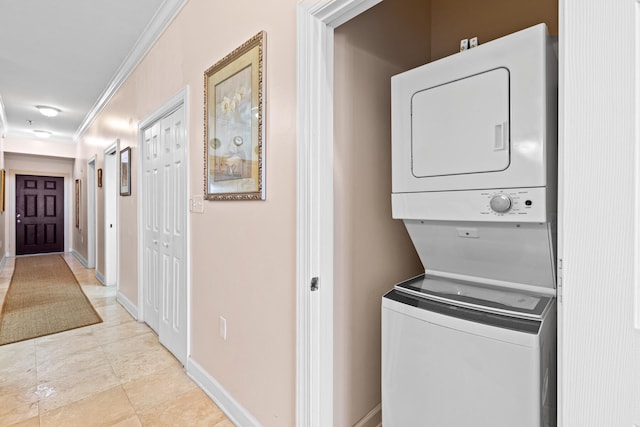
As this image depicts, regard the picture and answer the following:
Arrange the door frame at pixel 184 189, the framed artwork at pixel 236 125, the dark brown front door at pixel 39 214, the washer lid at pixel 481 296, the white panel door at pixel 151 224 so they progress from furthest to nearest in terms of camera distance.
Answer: the dark brown front door at pixel 39 214, the white panel door at pixel 151 224, the door frame at pixel 184 189, the framed artwork at pixel 236 125, the washer lid at pixel 481 296

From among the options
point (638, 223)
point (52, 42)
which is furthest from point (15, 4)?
point (638, 223)

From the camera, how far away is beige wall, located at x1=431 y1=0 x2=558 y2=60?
1.61 meters

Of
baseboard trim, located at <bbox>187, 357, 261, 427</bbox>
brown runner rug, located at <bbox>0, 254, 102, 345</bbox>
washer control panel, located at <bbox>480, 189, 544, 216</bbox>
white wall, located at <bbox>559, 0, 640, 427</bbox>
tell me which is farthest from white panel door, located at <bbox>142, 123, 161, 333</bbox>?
white wall, located at <bbox>559, 0, 640, 427</bbox>

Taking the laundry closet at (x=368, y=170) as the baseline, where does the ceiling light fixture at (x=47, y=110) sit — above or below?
above

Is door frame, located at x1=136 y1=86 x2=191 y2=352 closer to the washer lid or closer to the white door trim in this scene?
the white door trim

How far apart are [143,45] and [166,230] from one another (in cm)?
169

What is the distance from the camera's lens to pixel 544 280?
Answer: 1.33 metres

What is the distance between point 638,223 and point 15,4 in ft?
12.0

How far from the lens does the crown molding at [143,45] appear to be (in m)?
2.40

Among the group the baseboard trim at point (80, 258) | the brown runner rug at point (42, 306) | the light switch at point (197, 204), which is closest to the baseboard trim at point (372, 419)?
the light switch at point (197, 204)

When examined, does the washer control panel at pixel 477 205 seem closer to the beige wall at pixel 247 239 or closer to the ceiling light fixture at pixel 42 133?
the beige wall at pixel 247 239

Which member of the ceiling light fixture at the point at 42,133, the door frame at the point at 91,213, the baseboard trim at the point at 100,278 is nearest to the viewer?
the baseboard trim at the point at 100,278

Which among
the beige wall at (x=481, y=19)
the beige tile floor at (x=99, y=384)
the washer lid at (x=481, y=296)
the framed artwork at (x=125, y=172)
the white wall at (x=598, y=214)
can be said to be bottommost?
the beige tile floor at (x=99, y=384)

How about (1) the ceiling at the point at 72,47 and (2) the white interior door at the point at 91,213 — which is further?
(2) the white interior door at the point at 91,213
